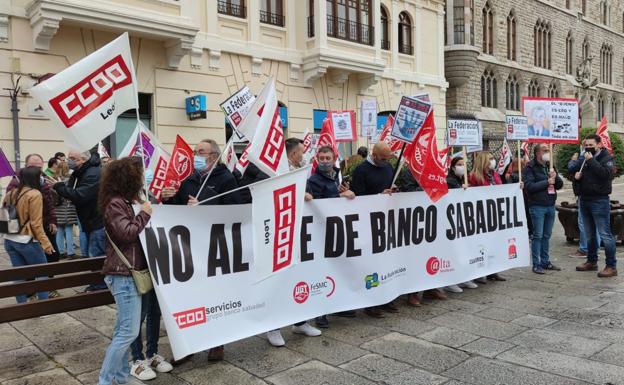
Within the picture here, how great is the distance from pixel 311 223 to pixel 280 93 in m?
12.6

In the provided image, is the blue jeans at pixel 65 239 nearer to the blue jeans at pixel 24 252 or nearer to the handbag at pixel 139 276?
the blue jeans at pixel 24 252

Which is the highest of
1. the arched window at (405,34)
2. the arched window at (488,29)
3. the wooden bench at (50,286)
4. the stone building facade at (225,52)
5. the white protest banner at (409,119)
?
the arched window at (488,29)

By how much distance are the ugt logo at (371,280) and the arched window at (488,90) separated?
2636 cm

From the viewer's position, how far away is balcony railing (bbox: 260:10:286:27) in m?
16.9

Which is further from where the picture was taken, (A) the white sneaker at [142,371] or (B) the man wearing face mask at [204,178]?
(B) the man wearing face mask at [204,178]

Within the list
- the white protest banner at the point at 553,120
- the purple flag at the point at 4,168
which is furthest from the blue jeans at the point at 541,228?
the purple flag at the point at 4,168

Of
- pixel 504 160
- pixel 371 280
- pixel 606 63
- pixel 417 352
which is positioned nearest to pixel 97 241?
pixel 371 280

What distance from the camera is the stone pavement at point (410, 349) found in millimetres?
4066

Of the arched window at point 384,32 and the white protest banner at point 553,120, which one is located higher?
the arched window at point 384,32

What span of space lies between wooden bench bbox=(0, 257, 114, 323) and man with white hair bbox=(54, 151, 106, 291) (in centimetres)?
134

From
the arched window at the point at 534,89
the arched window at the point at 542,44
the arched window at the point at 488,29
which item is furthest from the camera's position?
the arched window at the point at 542,44

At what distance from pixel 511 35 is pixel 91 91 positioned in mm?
31499

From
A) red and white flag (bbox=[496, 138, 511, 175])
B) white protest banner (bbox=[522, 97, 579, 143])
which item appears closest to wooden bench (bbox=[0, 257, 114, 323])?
white protest banner (bbox=[522, 97, 579, 143])

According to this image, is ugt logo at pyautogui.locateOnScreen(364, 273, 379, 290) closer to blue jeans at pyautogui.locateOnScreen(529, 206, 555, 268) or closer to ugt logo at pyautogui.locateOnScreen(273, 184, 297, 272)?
ugt logo at pyautogui.locateOnScreen(273, 184, 297, 272)
